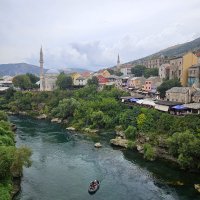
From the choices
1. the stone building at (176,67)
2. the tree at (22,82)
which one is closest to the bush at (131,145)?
the stone building at (176,67)

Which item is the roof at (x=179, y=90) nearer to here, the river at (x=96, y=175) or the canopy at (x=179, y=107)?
the canopy at (x=179, y=107)

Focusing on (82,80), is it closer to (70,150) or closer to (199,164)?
(70,150)

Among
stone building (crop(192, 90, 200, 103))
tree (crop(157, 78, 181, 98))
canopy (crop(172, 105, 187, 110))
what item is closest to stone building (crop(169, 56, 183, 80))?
tree (crop(157, 78, 181, 98))

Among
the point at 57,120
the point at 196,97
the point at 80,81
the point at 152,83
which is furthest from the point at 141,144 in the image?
the point at 80,81

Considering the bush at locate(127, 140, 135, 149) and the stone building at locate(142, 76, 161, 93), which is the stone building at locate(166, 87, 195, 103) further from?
the bush at locate(127, 140, 135, 149)

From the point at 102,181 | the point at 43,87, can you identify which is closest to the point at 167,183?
the point at 102,181
